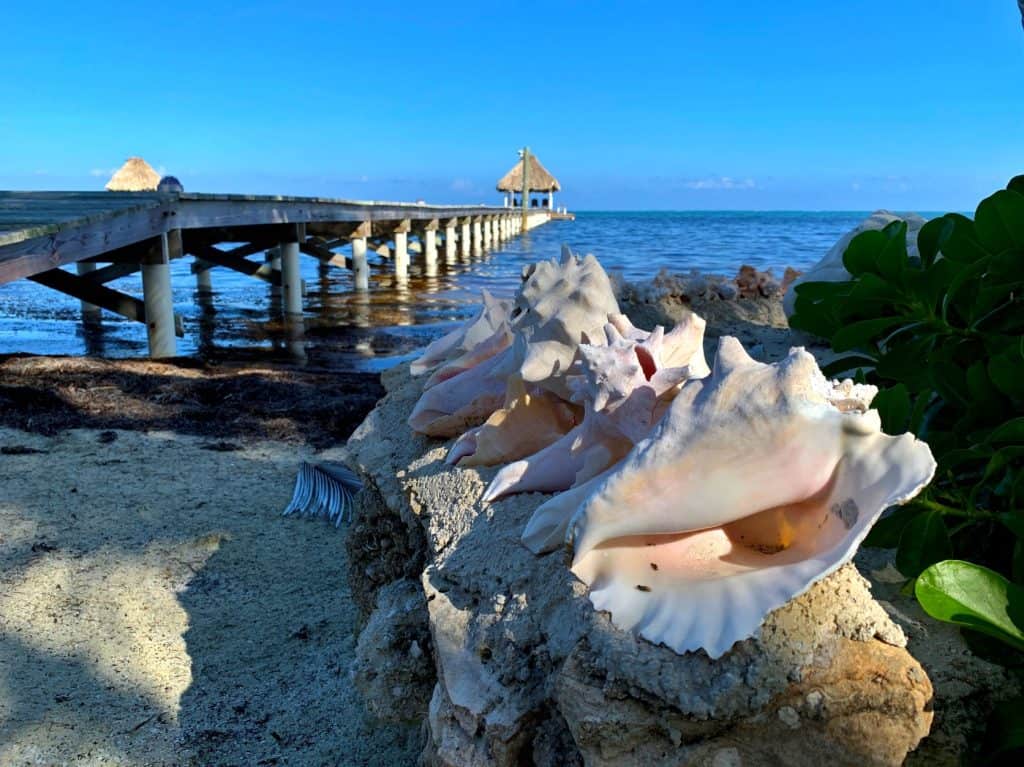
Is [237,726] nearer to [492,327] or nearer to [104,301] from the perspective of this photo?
[492,327]

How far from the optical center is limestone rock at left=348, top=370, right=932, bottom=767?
3.13 ft

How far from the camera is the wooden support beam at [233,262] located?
1054 centimetres

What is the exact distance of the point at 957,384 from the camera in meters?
1.28

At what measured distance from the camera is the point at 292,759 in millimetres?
1811

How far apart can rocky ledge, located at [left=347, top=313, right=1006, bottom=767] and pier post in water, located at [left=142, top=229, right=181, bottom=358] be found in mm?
6276

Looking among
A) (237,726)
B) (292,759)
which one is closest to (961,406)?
(292,759)

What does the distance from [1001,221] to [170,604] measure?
248 centimetres

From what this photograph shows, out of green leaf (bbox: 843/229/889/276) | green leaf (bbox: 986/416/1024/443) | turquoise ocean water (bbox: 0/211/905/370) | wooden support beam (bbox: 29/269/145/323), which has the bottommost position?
turquoise ocean water (bbox: 0/211/905/370)

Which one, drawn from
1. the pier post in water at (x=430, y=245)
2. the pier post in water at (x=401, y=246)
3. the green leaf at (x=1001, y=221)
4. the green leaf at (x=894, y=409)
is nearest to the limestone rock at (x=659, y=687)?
the green leaf at (x=894, y=409)

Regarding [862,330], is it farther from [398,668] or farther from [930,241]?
[398,668]

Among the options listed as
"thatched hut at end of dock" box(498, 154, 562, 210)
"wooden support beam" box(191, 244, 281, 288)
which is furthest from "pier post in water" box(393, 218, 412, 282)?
"thatched hut at end of dock" box(498, 154, 562, 210)

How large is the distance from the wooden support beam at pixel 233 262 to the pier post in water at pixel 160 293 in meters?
3.30

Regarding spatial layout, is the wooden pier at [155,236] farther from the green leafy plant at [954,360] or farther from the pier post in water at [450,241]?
the pier post in water at [450,241]

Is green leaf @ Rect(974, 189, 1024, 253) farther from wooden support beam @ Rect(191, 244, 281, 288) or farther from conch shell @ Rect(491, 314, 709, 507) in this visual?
wooden support beam @ Rect(191, 244, 281, 288)
